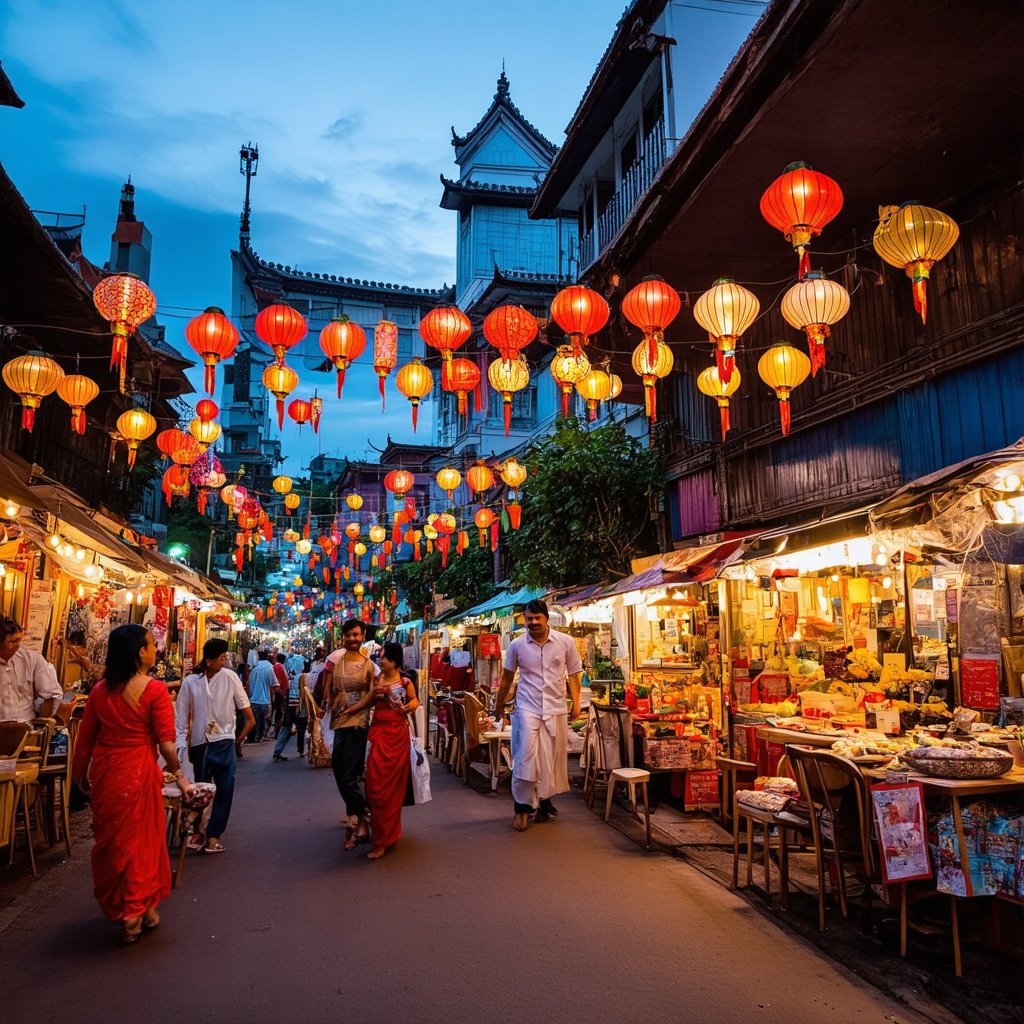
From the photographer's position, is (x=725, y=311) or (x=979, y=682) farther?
(x=725, y=311)

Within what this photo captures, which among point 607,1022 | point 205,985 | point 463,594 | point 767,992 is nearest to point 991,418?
point 767,992

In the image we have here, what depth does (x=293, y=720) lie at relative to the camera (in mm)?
16031

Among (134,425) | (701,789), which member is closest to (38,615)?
(134,425)

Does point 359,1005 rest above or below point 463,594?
below

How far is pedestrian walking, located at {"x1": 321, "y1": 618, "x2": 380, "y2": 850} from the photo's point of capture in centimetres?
746

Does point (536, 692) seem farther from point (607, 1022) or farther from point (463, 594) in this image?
point (463, 594)

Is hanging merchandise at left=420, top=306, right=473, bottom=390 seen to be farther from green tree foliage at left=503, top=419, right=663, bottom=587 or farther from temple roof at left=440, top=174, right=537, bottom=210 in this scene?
temple roof at left=440, top=174, right=537, bottom=210

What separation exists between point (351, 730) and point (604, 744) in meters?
3.31

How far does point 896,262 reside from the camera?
682cm

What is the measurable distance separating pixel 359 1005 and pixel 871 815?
3.32m

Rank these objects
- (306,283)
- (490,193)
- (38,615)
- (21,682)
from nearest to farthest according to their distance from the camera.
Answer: (21,682), (38,615), (490,193), (306,283)

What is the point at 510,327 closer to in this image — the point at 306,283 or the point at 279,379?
the point at 279,379

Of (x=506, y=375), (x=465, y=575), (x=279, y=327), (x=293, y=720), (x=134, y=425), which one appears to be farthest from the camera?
(x=465, y=575)

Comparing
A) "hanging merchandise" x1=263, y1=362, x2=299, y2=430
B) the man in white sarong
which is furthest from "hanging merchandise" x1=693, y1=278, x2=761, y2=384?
"hanging merchandise" x1=263, y1=362, x2=299, y2=430
